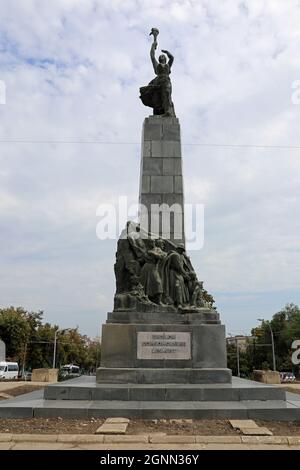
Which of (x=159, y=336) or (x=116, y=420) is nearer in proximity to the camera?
(x=116, y=420)

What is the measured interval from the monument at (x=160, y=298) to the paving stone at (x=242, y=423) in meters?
2.88

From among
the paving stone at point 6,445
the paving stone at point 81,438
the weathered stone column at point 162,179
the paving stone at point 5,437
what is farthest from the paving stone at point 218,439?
the weathered stone column at point 162,179

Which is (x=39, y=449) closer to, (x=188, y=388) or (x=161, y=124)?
(x=188, y=388)

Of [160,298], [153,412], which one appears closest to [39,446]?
[153,412]

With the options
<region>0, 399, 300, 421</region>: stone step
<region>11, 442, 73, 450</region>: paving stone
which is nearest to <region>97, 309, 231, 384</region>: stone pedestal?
<region>0, 399, 300, 421</region>: stone step

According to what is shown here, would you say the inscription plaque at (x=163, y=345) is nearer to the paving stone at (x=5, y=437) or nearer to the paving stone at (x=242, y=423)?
the paving stone at (x=242, y=423)

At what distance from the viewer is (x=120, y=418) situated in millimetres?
8719

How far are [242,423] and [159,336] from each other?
13.5ft

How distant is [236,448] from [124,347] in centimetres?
575

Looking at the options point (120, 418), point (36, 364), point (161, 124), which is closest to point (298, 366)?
point (36, 364)

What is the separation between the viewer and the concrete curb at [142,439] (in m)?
6.93

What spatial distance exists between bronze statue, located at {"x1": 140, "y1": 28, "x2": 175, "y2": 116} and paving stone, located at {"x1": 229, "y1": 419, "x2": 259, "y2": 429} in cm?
1049

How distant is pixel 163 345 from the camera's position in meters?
12.1

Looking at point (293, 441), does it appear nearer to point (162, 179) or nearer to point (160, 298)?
point (160, 298)
